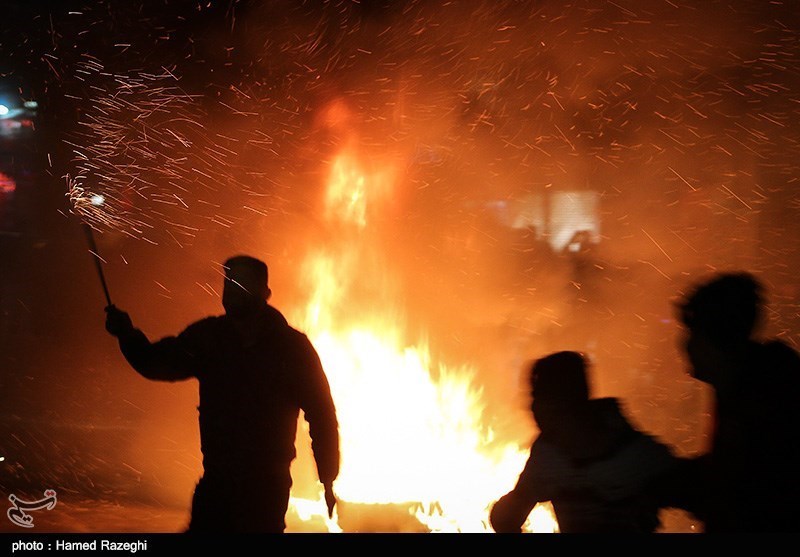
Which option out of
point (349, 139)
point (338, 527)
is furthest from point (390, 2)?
point (338, 527)

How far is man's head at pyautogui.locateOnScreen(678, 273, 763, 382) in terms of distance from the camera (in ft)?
7.30

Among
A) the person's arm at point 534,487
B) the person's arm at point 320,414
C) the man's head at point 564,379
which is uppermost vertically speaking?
the person's arm at point 320,414

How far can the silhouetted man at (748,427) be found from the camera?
2.07m

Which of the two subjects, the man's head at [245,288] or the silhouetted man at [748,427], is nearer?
the silhouetted man at [748,427]

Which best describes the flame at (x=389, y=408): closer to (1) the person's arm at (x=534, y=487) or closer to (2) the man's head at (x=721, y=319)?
(1) the person's arm at (x=534, y=487)

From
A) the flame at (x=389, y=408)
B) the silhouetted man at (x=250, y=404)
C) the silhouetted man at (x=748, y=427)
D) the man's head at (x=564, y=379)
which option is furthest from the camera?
the flame at (x=389, y=408)

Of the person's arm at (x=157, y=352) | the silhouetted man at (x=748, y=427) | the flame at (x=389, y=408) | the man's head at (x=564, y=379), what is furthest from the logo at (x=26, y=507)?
the silhouetted man at (x=748, y=427)

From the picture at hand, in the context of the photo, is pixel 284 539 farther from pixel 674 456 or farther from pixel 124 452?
pixel 124 452

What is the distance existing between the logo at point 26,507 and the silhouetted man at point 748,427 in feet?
12.3

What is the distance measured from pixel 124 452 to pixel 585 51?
15.9ft

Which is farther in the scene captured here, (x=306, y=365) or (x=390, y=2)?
(x=390, y=2)

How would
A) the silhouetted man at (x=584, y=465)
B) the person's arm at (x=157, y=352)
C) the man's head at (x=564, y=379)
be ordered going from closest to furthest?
the silhouetted man at (x=584, y=465)
the man's head at (x=564, y=379)
the person's arm at (x=157, y=352)

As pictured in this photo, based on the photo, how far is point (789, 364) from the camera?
2.11 metres

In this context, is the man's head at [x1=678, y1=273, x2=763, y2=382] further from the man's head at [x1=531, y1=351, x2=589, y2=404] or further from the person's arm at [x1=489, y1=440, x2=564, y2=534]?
the person's arm at [x1=489, y1=440, x2=564, y2=534]
